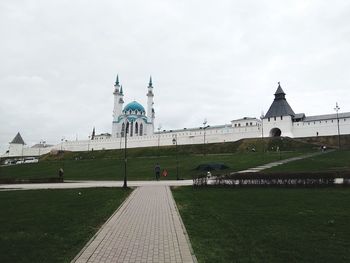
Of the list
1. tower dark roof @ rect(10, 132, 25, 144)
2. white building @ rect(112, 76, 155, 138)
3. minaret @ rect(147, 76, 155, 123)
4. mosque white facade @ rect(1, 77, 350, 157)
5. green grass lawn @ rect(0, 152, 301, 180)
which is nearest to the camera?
green grass lawn @ rect(0, 152, 301, 180)

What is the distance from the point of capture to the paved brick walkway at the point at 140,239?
7.38m

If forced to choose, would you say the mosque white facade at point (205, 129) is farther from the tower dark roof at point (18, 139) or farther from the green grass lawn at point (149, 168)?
the green grass lawn at point (149, 168)

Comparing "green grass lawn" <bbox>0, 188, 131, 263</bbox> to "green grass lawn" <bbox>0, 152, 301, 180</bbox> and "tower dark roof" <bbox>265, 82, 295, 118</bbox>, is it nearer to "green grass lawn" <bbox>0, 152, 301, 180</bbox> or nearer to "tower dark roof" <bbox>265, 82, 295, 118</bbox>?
"green grass lawn" <bbox>0, 152, 301, 180</bbox>

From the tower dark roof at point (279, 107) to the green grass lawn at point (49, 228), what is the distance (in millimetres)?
68717

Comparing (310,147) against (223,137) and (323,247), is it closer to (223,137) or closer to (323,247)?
(223,137)

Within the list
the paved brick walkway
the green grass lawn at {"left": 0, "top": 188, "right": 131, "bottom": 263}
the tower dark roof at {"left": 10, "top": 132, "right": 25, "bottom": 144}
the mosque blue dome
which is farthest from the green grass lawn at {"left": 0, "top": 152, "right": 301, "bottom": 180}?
the tower dark roof at {"left": 10, "top": 132, "right": 25, "bottom": 144}

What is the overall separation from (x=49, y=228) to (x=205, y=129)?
8570 cm

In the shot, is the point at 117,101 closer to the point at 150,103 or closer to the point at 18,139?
the point at 150,103

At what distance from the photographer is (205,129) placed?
9488cm

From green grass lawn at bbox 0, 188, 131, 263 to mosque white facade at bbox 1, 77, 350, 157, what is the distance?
23.4 meters

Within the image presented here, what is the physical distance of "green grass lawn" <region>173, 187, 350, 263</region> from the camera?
7418mm

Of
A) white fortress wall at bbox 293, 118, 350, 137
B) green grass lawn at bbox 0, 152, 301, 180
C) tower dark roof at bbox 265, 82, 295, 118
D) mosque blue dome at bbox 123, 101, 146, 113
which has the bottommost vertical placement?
green grass lawn at bbox 0, 152, 301, 180

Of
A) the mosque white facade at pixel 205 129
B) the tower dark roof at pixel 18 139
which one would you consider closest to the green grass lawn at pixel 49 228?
the mosque white facade at pixel 205 129

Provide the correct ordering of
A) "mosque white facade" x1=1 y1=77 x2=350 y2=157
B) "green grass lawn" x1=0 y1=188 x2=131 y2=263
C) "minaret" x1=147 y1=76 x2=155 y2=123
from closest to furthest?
"green grass lawn" x1=0 y1=188 x2=131 y2=263 < "mosque white facade" x1=1 y1=77 x2=350 y2=157 < "minaret" x1=147 y1=76 x2=155 y2=123
